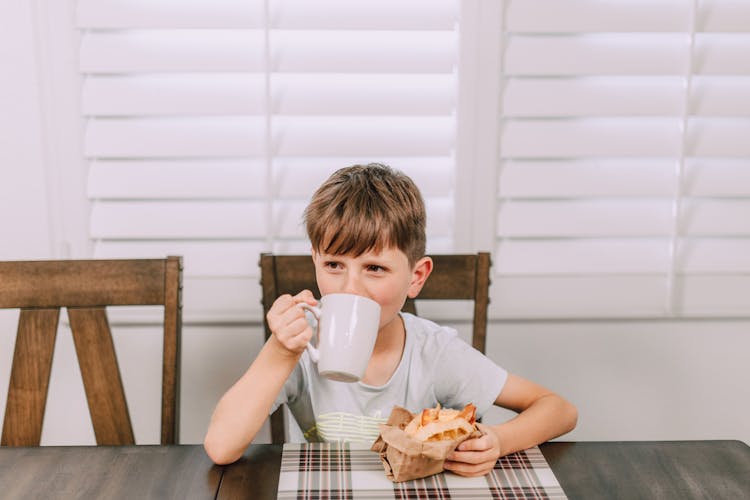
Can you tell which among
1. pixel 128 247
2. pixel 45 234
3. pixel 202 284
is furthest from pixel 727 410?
pixel 45 234

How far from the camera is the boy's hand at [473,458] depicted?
88 cm

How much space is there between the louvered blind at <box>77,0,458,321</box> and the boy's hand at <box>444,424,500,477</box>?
2.15ft

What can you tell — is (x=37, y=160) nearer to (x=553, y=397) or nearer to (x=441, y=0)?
(x=441, y=0)

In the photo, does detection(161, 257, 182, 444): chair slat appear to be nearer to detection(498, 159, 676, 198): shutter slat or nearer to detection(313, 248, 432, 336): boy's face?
detection(313, 248, 432, 336): boy's face

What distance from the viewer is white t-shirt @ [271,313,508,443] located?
112cm

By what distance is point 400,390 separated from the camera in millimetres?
1151

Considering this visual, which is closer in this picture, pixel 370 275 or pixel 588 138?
pixel 370 275

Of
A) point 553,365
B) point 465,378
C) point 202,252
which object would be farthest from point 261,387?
point 553,365

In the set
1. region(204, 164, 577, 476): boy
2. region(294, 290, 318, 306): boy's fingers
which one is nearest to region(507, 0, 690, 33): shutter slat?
region(204, 164, 577, 476): boy

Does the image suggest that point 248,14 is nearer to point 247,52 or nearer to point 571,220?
point 247,52

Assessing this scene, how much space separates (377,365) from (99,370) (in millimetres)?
452

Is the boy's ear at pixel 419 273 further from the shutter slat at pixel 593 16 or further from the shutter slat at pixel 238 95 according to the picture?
the shutter slat at pixel 593 16

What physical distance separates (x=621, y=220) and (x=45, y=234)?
1.16m

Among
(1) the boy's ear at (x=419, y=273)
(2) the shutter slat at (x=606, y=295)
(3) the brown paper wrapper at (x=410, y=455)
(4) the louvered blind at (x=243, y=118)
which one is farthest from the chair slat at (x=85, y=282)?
(2) the shutter slat at (x=606, y=295)
